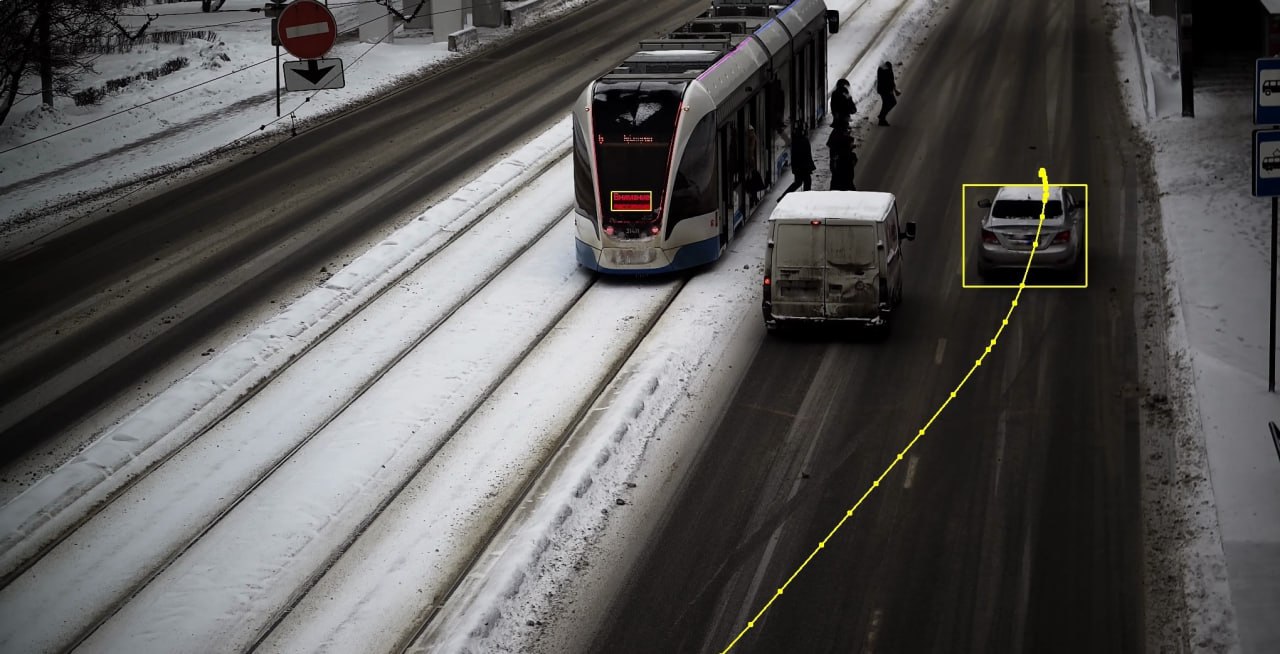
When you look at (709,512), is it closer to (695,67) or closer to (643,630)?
(643,630)

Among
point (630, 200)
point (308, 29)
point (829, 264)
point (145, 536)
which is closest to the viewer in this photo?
point (145, 536)

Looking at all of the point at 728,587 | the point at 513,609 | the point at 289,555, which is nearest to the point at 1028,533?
the point at 728,587

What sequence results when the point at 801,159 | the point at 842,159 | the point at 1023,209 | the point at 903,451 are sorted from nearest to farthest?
1. the point at 903,451
2. the point at 1023,209
3. the point at 842,159
4. the point at 801,159

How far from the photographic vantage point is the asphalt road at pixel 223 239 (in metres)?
21.8

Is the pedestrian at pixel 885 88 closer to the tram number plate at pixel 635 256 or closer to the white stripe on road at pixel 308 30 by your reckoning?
the tram number plate at pixel 635 256

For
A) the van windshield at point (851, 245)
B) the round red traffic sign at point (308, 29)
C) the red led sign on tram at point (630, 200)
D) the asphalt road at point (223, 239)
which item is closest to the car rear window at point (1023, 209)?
the van windshield at point (851, 245)

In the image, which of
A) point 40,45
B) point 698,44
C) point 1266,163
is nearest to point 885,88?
point 698,44

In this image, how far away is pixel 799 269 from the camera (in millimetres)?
20641

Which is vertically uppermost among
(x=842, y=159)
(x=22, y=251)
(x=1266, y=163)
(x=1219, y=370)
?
(x=1266, y=163)

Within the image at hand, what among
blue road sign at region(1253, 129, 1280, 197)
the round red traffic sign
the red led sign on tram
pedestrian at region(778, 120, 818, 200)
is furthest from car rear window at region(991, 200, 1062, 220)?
the round red traffic sign

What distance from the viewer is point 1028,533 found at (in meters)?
15.2

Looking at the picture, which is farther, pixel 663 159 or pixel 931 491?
pixel 663 159

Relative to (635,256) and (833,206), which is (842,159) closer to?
(635,256)

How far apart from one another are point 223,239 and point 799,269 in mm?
12606
